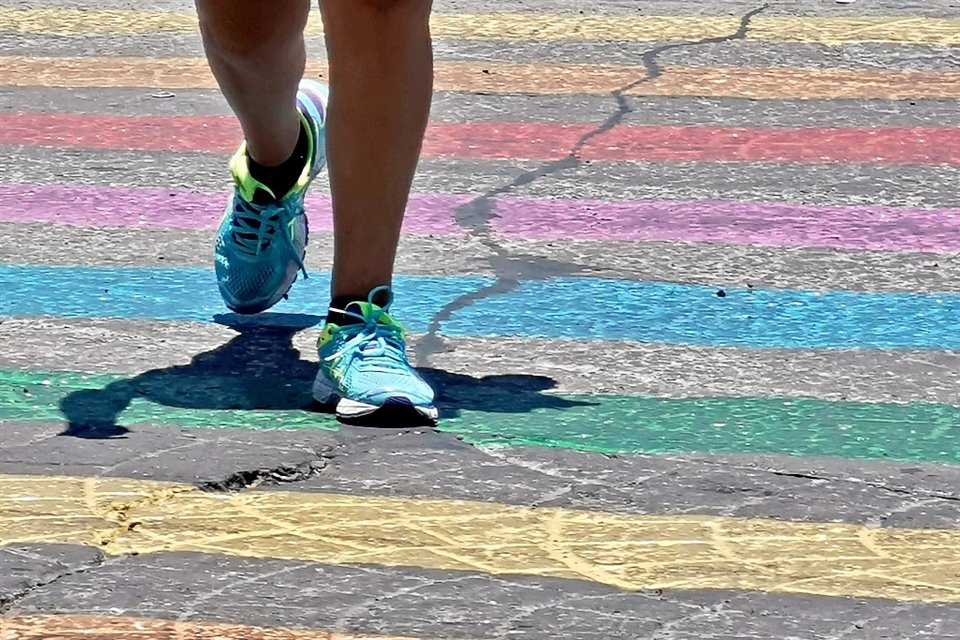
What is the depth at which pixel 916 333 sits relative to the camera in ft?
13.5

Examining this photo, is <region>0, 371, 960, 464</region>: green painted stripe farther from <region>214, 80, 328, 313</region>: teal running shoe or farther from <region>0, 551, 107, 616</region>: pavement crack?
<region>0, 551, 107, 616</region>: pavement crack

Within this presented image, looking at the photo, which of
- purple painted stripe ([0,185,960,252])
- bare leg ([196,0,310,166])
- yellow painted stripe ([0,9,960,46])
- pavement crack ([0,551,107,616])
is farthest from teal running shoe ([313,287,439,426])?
yellow painted stripe ([0,9,960,46])

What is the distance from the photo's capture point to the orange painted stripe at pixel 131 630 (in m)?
2.55

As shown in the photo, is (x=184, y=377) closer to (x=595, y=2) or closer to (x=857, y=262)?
(x=857, y=262)

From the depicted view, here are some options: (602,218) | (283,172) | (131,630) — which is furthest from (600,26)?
(131,630)

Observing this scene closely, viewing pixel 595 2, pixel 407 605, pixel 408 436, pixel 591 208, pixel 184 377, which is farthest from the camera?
pixel 595 2

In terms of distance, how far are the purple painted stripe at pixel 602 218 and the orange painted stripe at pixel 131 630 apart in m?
2.39

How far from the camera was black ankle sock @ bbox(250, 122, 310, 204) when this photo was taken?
13.7 feet

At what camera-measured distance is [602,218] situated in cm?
506

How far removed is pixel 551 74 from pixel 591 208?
1.68 metres

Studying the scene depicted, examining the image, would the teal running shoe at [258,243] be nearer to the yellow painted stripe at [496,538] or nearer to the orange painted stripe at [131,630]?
the yellow painted stripe at [496,538]

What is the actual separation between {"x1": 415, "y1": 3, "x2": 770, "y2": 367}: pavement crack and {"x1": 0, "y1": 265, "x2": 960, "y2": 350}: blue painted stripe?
0.03 metres

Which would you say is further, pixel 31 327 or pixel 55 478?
pixel 31 327

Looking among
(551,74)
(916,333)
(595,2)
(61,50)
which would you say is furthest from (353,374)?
(595,2)
